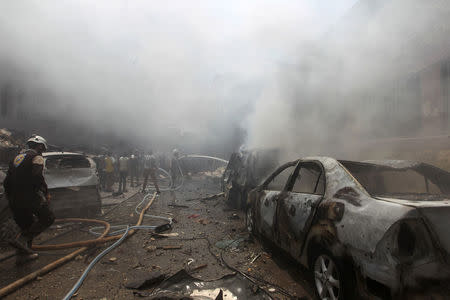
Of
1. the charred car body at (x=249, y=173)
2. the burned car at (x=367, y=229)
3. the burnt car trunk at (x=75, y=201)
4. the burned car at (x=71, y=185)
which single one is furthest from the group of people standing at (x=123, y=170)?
the burned car at (x=367, y=229)

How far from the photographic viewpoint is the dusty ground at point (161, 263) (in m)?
2.61

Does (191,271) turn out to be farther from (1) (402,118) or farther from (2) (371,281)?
(1) (402,118)

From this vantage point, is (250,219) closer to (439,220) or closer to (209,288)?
(209,288)

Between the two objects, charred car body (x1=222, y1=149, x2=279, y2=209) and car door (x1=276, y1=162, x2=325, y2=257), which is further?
charred car body (x1=222, y1=149, x2=279, y2=209)

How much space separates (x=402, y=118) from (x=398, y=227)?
5.93m

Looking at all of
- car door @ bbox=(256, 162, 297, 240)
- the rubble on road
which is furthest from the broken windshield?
the rubble on road

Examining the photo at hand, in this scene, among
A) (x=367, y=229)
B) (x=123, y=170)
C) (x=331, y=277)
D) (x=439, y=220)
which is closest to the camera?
(x=439, y=220)

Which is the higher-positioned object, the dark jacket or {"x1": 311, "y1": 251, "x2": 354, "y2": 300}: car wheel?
the dark jacket

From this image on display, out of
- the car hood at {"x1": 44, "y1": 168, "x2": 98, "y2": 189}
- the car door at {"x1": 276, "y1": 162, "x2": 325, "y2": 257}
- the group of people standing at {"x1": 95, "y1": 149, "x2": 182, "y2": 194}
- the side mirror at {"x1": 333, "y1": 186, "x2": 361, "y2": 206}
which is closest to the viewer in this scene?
the side mirror at {"x1": 333, "y1": 186, "x2": 361, "y2": 206}

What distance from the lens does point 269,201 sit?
10.7 feet

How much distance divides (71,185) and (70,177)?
7.2 inches

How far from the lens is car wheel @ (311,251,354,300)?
183 centimetres

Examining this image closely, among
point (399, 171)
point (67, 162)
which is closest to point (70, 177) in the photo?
point (67, 162)

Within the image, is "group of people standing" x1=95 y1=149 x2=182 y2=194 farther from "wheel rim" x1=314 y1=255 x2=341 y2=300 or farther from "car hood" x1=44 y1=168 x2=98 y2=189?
"wheel rim" x1=314 y1=255 x2=341 y2=300
